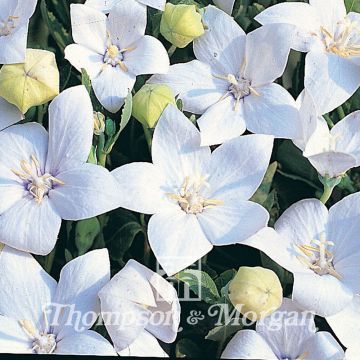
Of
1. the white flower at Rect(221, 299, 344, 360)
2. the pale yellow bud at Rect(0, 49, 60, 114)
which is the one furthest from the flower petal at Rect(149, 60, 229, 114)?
the white flower at Rect(221, 299, 344, 360)

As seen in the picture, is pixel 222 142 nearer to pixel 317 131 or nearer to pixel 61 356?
pixel 317 131

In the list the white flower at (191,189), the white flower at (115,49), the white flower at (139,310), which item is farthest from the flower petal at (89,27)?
the white flower at (139,310)

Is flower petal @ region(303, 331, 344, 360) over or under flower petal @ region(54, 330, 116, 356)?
over

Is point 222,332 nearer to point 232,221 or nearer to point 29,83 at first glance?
point 232,221

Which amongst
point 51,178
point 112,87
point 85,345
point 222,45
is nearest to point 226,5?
point 222,45

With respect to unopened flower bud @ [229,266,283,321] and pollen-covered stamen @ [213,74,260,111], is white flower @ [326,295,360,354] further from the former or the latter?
pollen-covered stamen @ [213,74,260,111]

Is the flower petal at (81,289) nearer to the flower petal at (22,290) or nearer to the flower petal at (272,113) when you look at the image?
the flower petal at (22,290)

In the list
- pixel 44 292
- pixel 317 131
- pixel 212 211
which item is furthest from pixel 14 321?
pixel 317 131

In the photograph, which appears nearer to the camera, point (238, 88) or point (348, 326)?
point (348, 326)
